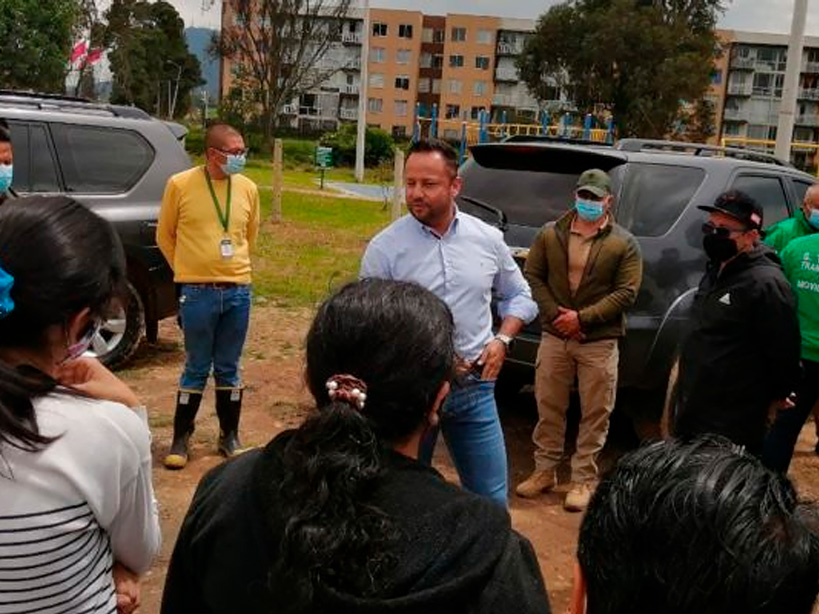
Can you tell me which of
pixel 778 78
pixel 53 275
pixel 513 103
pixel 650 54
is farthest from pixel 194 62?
pixel 53 275

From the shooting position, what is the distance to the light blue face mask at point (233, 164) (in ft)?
16.5

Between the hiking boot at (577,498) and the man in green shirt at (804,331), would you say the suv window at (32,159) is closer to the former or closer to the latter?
the hiking boot at (577,498)

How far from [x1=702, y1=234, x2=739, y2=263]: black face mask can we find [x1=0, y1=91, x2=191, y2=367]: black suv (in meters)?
4.06

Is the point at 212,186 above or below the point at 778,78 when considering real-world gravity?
below

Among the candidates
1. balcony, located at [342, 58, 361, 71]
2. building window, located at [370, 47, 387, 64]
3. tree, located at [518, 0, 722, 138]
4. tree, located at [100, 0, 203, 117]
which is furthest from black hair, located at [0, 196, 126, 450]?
balcony, located at [342, 58, 361, 71]

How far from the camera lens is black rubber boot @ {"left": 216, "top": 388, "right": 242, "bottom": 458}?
5309mm

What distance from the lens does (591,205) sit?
474 cm

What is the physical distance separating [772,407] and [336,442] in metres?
3.01

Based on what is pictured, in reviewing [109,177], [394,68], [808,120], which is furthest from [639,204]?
[394,68]

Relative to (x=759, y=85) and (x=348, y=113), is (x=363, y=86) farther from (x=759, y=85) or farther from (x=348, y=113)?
(x=759, y=85)

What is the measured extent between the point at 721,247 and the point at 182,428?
3045mm

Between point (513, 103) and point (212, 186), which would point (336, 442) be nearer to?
point (212, 186)

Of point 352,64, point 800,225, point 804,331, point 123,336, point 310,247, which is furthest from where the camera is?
point 352,64

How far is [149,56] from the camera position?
193 feet
